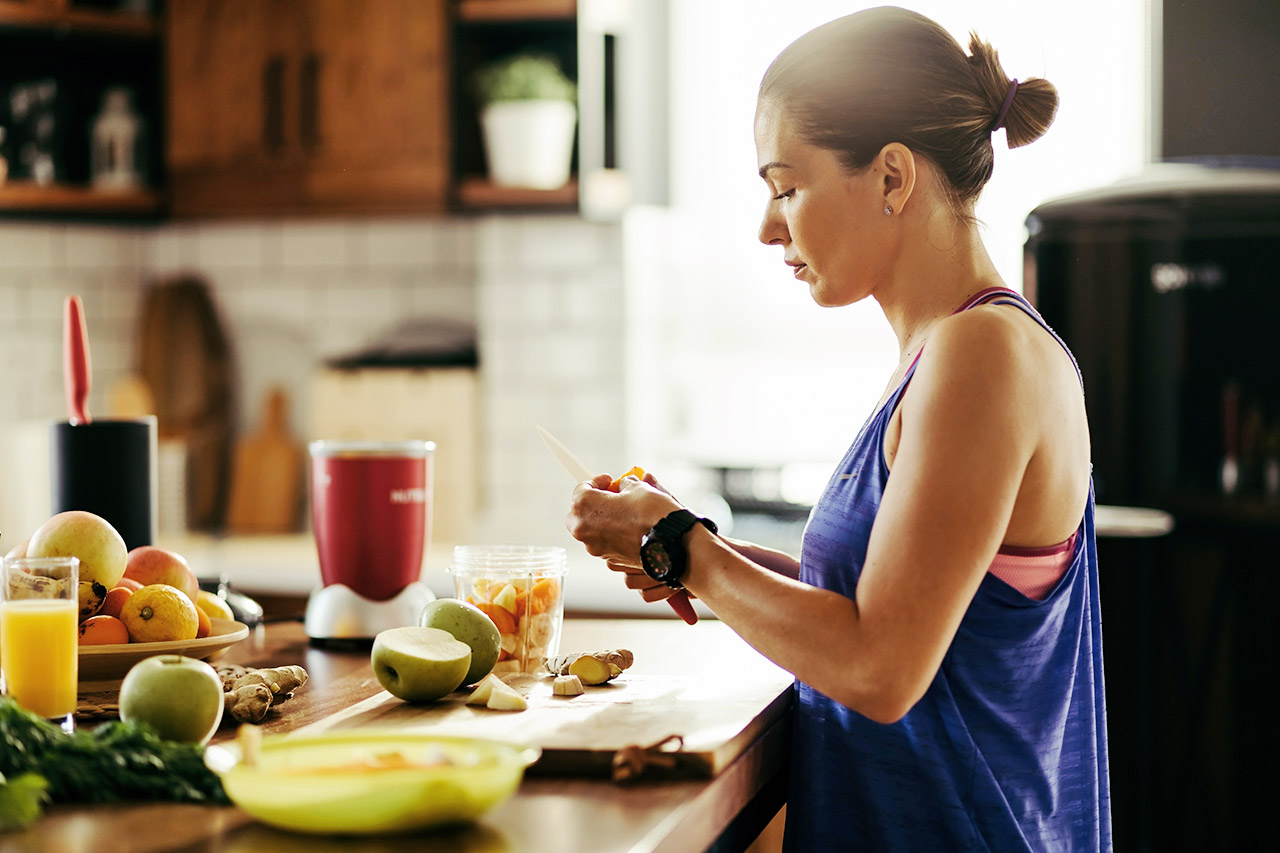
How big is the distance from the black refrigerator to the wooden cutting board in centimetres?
127

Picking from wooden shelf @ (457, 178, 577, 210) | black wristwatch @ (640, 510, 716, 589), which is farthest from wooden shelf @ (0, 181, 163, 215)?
black wristwatch @ (640, 510, 716, 589)

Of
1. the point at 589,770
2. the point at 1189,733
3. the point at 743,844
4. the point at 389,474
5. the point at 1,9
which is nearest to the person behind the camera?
the point at 589,770

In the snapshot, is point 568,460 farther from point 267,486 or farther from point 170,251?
point 170,251

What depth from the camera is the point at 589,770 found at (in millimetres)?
1102

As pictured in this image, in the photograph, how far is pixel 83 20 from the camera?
133 inches

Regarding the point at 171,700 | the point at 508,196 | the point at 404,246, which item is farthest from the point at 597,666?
the point at 404,246

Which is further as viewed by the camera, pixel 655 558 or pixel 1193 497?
pixel 1193 497

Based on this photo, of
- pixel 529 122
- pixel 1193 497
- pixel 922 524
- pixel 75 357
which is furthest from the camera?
pixel 529 122

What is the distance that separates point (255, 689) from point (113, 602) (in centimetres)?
21

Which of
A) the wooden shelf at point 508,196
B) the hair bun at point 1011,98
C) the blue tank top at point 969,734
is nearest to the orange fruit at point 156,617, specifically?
the blue tank top at point 969,734

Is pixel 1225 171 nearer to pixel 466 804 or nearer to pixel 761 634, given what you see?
pixel 761 634

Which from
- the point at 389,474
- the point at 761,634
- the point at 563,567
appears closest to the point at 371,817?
the point at 761,634

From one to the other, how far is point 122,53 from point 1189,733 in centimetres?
313

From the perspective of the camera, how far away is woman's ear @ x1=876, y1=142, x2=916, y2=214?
1.28 meters
